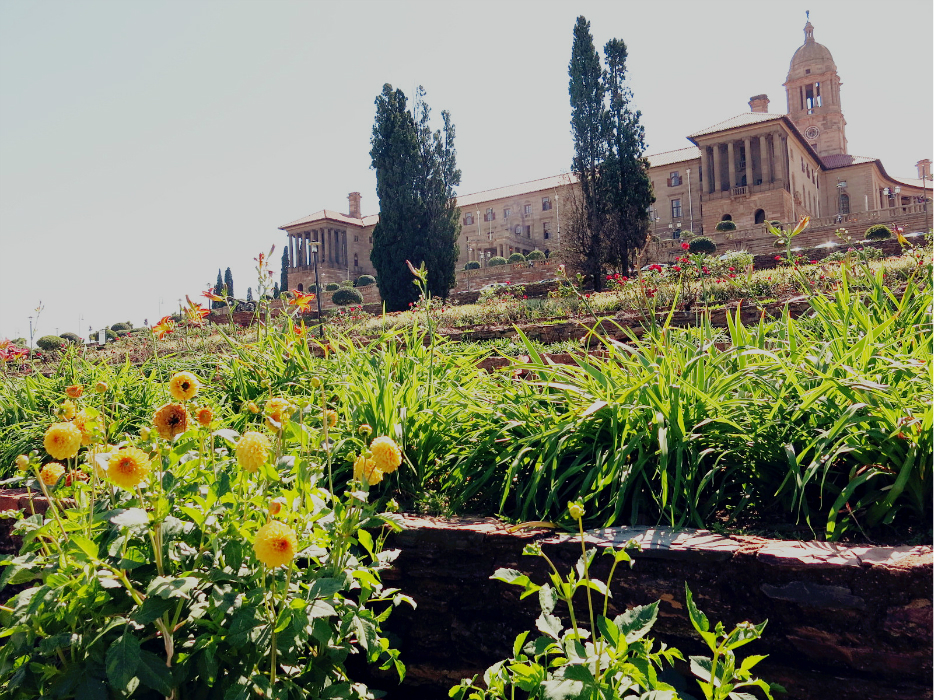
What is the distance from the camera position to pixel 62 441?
131cm

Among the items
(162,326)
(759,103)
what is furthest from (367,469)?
(759,103)

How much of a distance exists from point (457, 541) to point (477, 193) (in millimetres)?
51622

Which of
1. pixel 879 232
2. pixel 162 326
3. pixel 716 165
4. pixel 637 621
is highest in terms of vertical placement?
pixel 716 165

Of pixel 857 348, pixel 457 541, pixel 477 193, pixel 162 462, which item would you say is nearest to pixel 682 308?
pixel 857 348

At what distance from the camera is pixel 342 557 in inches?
55.6

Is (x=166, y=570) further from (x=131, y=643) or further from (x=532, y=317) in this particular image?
(x=532, y=317)

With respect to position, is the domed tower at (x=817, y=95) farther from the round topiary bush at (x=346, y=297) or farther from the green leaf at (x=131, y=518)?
the green leaf at (x=131, y=518)

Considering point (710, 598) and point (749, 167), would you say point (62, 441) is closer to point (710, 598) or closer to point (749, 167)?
point (710, 598)

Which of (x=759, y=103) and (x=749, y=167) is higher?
(x=759, y=103)

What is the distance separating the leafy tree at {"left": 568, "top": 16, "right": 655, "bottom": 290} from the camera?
22062 mm

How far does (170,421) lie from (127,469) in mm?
152

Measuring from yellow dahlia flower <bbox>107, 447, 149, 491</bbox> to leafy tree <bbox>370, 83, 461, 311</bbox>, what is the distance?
76.9 feet

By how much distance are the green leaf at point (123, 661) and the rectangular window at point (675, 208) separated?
43.7 meters

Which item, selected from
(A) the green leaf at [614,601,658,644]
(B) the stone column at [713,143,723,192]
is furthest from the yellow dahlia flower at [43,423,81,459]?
(B) the stone column at [713,143,723,192]
